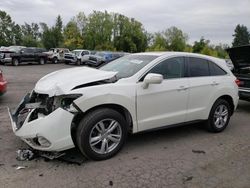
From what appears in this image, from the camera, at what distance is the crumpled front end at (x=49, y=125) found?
13.4 feet

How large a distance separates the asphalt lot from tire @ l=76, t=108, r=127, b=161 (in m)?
0.15

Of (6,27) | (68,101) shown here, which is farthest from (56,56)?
(6,27)

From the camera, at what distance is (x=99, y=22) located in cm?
5312

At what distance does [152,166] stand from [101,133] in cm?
87

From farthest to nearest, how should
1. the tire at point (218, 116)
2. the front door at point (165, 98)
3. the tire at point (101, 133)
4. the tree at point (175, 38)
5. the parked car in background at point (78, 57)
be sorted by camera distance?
the tree at point (175, 38) < the parked car in background at point (78, 57) < the tire at point (218, 116) < the front door at point (165, 98) < the tire at point (101, 133)

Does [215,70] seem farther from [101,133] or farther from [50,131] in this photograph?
[50,131]

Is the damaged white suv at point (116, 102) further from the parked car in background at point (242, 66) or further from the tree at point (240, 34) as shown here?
the tree at point (240, 34)

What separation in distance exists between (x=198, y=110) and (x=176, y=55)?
1.12 metres

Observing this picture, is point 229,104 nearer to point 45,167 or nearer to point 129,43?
point 45,167

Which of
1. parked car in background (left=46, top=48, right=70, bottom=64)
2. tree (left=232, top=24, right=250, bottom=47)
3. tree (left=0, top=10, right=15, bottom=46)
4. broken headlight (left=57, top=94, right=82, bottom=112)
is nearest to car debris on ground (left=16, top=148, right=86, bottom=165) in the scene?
broken headlight (left=57, top=94, right=82, bottom=112)

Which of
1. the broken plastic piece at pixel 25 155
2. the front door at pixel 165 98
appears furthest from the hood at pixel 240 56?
the broken plastic piece at pixel 25 155

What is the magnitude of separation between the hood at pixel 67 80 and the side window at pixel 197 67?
63.6 inches

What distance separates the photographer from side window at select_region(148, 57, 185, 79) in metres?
5.15

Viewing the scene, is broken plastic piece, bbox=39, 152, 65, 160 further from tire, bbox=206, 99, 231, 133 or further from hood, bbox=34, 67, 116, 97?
tire, bbox=206, 99, 231, 133
